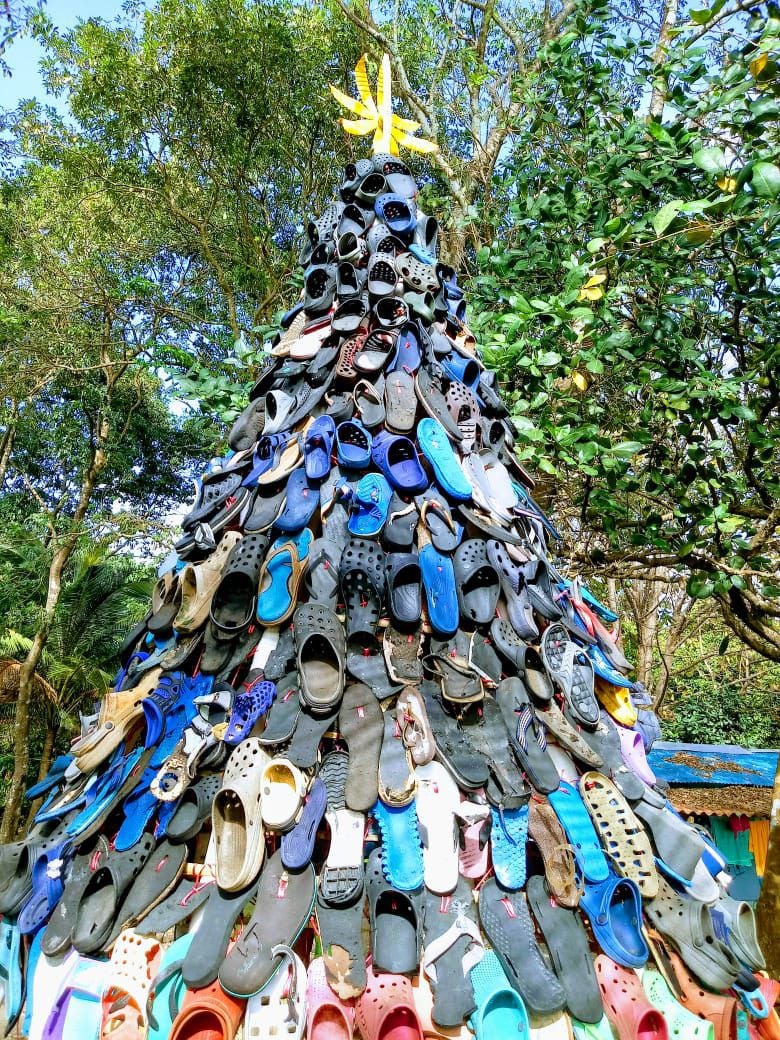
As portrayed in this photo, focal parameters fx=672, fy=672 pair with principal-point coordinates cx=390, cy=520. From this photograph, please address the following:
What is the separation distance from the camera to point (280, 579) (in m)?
2.06

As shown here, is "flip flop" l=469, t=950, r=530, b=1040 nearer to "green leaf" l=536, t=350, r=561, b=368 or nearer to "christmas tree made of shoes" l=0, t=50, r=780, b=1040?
"christmas tree made of shoes" l=0, t=50, r=780, b=1040

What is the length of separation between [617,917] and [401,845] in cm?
55

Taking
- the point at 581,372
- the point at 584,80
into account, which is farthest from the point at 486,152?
the point at 581,372

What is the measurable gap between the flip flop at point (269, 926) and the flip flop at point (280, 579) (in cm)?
66

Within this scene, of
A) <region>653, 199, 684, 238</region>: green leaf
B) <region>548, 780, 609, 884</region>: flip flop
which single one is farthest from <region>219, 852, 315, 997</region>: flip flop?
<region>653, 199, 684, 238</region>: green leaf

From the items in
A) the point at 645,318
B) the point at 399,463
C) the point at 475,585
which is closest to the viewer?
the point at 475,585

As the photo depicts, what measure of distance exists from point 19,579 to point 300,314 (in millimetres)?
9578

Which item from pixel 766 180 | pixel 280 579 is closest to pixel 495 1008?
pixel 280 579

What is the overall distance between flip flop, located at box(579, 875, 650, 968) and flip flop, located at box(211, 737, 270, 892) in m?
0.80

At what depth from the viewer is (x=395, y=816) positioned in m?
1.67

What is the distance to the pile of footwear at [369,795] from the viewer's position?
57.7 inches

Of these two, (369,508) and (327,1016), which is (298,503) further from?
(327,1016)

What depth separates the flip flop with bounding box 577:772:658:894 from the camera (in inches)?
66.6

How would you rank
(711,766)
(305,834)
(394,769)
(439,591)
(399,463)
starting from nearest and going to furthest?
(305,834)
(394,769)
(439,591)
(399,463)
(711,766)
